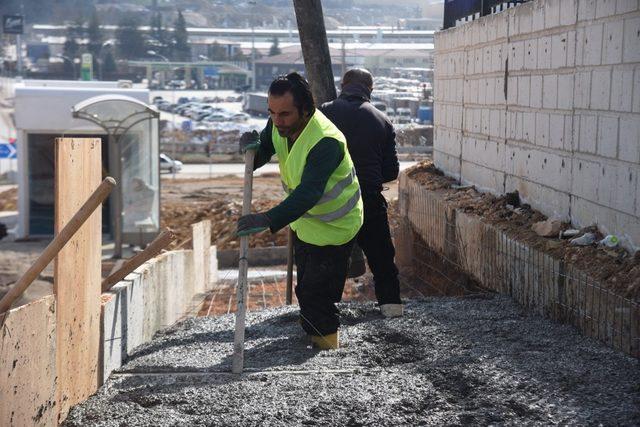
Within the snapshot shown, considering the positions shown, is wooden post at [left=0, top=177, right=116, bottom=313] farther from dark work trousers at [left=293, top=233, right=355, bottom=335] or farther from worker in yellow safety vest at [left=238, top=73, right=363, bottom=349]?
dark work trousers at [left=293, top=233, right=355, bottom=335]

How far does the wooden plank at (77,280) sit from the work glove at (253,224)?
789 millimetres

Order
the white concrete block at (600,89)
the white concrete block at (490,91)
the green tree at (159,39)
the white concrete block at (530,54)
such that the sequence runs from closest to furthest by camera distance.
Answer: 1. the white concrete block at (600,89)
2. the white concrete block at (530,54)
3. the white concrete block at (490,91)
4. the green tree at (159,39)

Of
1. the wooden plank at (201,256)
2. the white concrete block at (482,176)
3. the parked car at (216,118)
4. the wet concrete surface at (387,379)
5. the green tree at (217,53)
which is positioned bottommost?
the parked car at (216,118)

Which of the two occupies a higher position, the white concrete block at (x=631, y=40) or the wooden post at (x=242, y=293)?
the white concrete block at (x=631, y=40)

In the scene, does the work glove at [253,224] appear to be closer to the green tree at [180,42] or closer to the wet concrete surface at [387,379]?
the wet concrete surface at [387,379]

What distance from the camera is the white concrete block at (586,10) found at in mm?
7926

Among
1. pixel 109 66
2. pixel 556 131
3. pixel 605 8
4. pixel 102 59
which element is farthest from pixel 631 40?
pixel 102 59

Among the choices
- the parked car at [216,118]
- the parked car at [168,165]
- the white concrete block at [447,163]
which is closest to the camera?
the white concrete block at [447,163]

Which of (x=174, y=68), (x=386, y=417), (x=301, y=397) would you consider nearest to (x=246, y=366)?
(x=301, y=397)

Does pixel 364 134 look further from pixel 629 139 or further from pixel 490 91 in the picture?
pixel 490 91

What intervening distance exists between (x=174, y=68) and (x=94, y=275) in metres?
93.3

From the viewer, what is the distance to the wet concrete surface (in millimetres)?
5160

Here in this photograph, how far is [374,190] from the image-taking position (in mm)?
7984

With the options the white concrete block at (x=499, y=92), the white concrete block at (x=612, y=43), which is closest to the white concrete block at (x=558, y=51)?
the white concrete block at (x=612, y=43)
